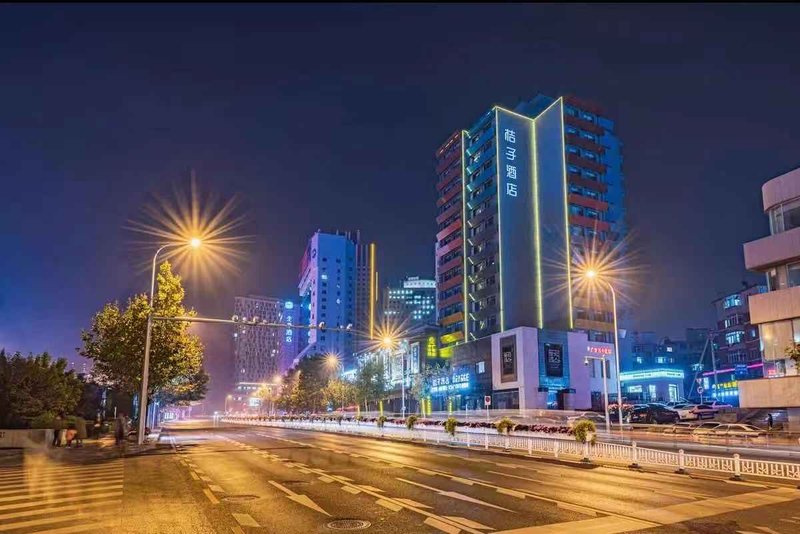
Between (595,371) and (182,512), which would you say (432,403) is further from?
(182,512)

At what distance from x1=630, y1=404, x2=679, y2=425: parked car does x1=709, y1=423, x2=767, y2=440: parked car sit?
66.2 feet

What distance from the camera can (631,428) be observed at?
4266cm

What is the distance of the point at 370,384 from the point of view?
3735 inches

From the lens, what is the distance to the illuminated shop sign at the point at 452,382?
90.6 m

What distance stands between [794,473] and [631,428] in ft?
84.4

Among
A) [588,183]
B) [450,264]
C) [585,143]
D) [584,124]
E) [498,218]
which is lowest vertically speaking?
[450,264]

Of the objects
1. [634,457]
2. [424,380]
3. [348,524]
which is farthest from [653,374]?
[348,524]

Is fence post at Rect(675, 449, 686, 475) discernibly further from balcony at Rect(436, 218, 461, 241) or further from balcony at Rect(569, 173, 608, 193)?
balcony at Rect(436, 218, 461, 241)

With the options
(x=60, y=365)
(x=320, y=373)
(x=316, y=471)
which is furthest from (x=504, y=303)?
(x=316, y=471)

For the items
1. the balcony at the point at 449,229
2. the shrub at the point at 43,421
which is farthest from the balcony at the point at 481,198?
the shrub at the point at 43,421

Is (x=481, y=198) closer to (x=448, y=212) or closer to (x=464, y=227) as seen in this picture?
(x=464, y=227)

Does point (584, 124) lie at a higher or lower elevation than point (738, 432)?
higher

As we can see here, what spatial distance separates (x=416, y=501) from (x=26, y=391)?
107 feet

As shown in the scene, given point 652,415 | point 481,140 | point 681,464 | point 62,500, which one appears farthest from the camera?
point 481,140
